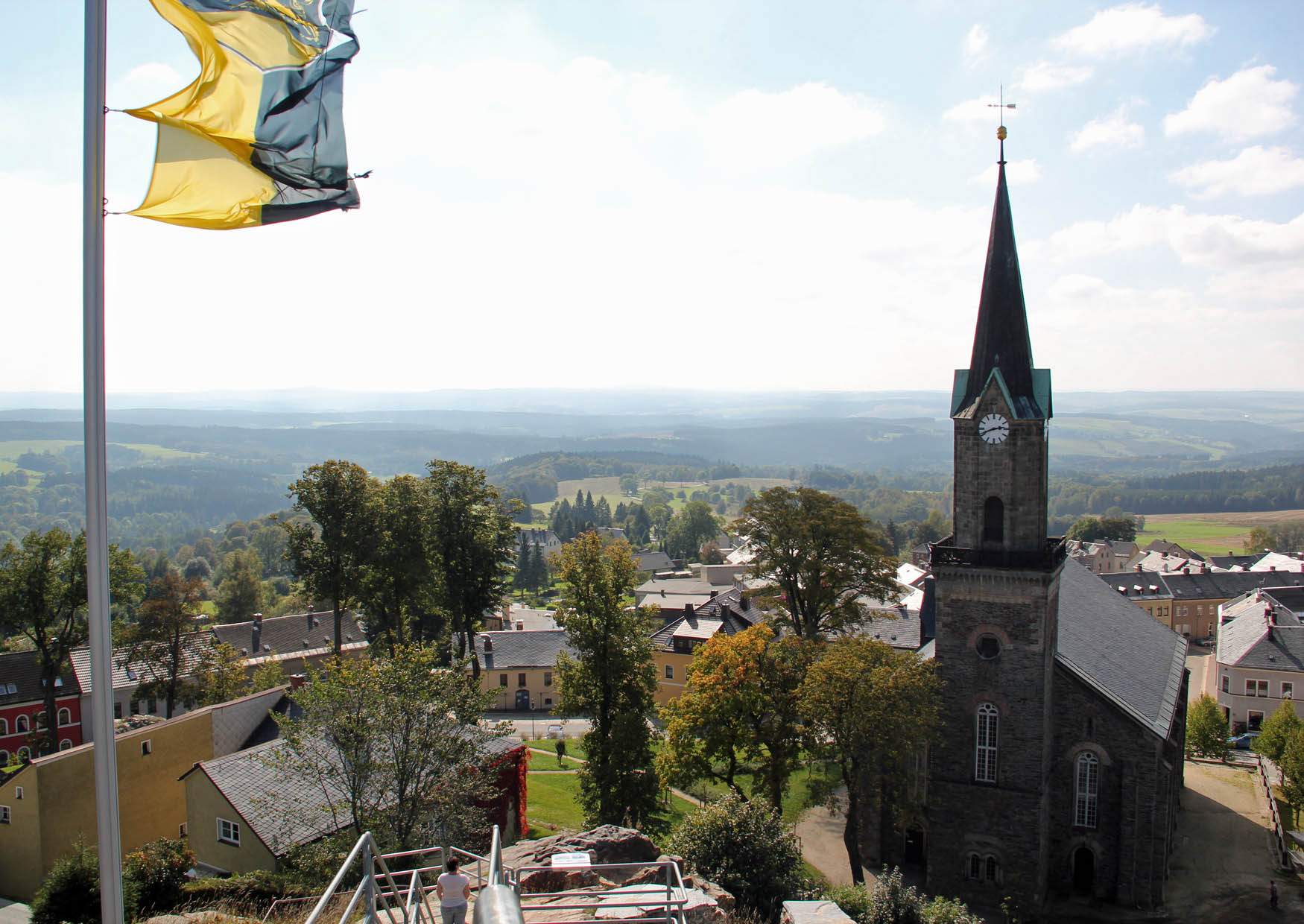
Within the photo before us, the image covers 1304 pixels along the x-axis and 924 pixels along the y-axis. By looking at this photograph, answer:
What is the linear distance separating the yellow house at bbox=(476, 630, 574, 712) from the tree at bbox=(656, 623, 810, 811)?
32.9 m

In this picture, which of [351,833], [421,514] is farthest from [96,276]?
[421,514]

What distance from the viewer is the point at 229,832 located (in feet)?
97.2

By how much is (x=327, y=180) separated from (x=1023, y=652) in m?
28.0

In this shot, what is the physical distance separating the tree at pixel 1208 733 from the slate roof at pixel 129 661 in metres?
55.4

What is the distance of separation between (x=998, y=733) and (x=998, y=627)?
12.1ft

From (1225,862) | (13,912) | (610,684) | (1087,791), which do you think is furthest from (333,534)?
(1225,862)

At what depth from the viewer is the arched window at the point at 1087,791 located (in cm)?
3222

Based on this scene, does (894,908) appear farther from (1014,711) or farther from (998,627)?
(998,627)

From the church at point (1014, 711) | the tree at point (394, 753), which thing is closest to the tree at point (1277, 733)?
the church at point (1014, 711)

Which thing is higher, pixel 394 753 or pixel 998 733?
pixel 394 753

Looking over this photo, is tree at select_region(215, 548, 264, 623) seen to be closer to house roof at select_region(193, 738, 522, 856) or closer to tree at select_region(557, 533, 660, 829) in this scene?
house roof at select_region(193, 738, 522, 856)

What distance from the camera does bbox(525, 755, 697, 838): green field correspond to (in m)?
37.9

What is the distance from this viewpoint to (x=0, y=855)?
31.2 meters

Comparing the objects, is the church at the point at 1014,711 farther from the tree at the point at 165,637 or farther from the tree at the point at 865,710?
the tree at the point at 165,637
